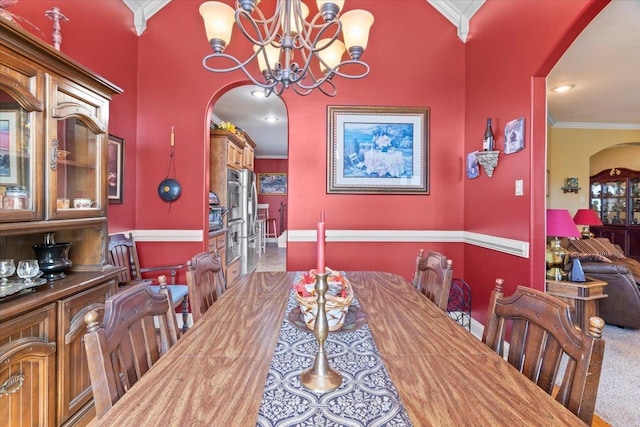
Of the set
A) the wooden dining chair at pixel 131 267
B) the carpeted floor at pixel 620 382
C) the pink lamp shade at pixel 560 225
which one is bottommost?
the carpeted floor at pixel 620 382

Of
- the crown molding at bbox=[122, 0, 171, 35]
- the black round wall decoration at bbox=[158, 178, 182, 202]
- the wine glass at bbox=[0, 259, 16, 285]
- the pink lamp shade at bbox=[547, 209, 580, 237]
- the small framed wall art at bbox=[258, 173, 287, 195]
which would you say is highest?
the crown molding at bbox=[122, 0, 171, 35]

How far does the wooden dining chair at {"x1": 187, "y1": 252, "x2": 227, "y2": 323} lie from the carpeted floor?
2.29 metres

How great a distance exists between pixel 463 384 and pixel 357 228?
2232 mm

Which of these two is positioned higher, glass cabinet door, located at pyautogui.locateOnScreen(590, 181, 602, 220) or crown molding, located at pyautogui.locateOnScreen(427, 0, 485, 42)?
crown molding, located at pyautogui.locateOnScreen(427, 0, 485, 42)

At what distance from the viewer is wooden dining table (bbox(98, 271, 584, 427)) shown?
0.66 metres

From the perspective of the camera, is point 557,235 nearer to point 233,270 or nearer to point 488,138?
point 488,138

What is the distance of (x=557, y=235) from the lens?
84.7 inches

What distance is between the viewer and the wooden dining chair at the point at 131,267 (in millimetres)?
2480

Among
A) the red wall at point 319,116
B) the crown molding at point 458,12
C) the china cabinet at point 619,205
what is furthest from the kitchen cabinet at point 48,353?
the china cabinet at point 619,205

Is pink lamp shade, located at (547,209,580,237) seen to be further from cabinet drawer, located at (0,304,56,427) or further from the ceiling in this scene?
cabinet drawer, located at (0,304,56,427)

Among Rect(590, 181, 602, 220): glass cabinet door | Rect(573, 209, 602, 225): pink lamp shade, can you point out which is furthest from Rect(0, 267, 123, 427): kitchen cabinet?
Rect(590, 181, 602, 220): glass cabinet door

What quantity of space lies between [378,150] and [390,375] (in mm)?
2423

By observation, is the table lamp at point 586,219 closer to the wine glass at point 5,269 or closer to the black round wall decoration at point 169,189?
the black round wall decoration at point 169,189

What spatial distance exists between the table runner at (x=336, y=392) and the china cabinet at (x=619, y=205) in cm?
734
